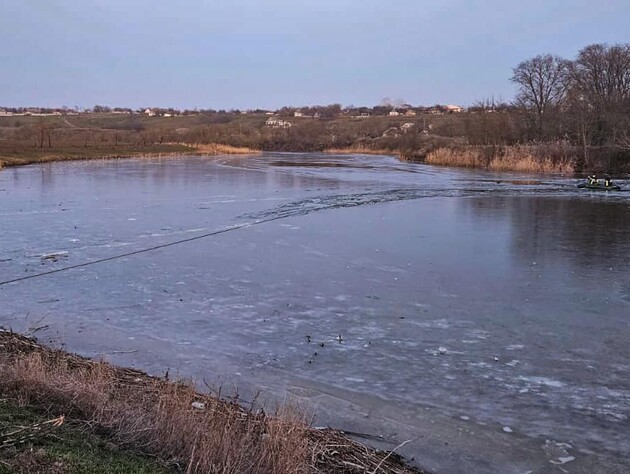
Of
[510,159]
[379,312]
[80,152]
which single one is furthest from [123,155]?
[379,312]

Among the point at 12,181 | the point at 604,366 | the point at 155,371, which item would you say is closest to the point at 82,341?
the point at 155,371

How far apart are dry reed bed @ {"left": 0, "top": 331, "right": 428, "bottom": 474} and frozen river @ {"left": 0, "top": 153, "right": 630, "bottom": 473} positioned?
0.50m

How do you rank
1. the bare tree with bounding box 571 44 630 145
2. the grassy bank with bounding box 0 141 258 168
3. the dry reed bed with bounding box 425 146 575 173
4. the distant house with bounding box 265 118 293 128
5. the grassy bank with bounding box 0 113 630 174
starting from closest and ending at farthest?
the dry reed bed with bounding box 425 146 575 173 → the grassy bank with bounding box 0 113 630 174 → the grassy bank with bounding box 0 141 258 168 → the bare tree with bounding box 571 44 630 145 → the distant house with bounding box 265 118 293 128

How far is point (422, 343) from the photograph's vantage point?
6621mm

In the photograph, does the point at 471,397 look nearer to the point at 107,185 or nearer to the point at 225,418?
the point at 225,418

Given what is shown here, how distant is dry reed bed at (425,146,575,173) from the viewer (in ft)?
116

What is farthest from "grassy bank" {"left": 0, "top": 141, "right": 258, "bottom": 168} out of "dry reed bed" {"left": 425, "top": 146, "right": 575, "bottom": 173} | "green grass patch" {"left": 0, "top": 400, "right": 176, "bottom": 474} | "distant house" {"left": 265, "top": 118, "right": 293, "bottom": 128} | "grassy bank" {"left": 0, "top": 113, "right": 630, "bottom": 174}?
"distant house" {"left": 265, "top": 118, "right": 293, "bottom": 128}

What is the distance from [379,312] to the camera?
7.73 meters

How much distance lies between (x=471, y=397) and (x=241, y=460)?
2.35 meters

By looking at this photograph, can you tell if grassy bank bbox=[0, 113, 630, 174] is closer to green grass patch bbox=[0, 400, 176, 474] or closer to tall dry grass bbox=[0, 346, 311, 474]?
tall dry grass bbox=[0, 346, 311, 474]

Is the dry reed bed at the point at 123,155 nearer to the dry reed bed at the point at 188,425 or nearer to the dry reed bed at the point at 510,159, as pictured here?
the dry reed bed at the point at 510,159

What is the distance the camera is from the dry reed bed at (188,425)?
3.78 m

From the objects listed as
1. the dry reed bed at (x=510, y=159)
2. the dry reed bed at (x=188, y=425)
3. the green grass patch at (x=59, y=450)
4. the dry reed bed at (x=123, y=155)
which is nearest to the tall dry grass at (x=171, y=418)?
the dry reed bed at (x=188, y=425)

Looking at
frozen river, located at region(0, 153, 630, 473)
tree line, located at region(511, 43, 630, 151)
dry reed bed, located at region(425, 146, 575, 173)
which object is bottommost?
frozen river, located at region(0, 153, 630, 473)
